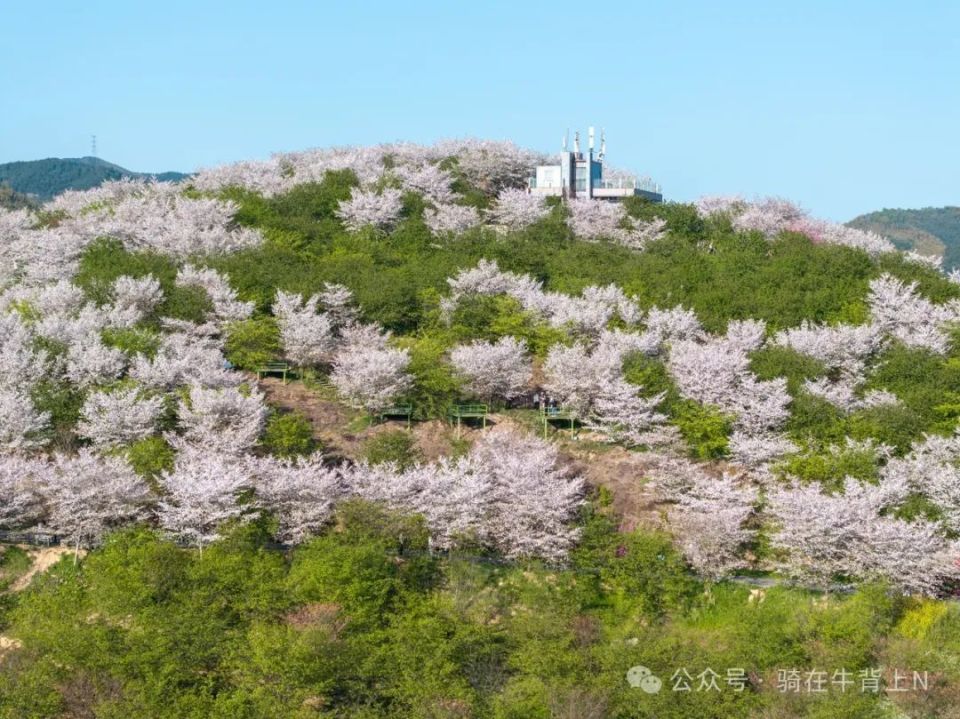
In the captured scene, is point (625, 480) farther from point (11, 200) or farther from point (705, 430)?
point (11, 200)

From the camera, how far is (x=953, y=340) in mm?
52031

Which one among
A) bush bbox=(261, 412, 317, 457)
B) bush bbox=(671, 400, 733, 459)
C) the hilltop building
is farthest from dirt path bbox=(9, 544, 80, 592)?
the hilltop building

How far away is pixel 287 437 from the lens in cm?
4322

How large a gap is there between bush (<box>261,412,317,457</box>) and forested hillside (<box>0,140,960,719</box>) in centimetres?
18

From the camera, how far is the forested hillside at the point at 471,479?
32.8 meters

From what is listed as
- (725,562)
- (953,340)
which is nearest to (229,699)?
(725,562)

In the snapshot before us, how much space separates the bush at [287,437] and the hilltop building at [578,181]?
114ft

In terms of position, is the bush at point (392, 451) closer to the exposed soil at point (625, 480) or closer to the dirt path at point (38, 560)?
the exposed soil at point (625, 480)

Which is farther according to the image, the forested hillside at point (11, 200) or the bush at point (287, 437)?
the forested hillside at point (11, 200)

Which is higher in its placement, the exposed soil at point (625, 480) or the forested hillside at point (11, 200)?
the forested hillside at point (11, 200)

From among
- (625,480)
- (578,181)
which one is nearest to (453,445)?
(625,480)

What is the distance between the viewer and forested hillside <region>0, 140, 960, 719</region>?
32.8 meters

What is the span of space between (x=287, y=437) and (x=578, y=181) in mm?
38984

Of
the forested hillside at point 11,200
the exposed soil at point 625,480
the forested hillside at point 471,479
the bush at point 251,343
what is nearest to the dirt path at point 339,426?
the forested hillside at point 471,479
